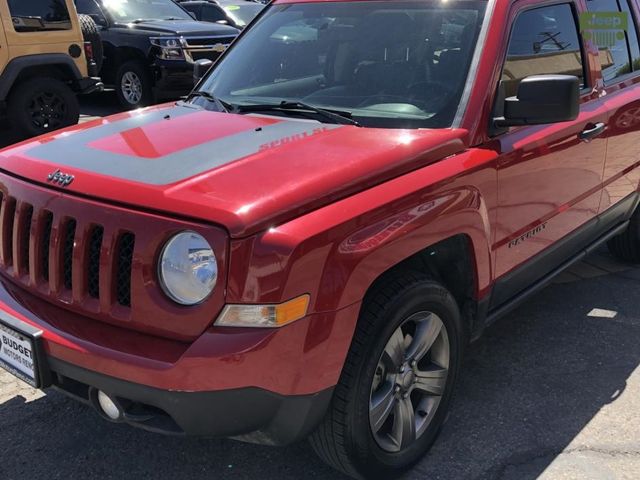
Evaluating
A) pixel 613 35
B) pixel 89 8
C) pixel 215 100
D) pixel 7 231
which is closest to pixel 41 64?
pixel 89 8

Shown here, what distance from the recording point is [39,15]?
781 cm

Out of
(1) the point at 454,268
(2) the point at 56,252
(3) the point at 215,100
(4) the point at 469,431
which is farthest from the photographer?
(3) the point at 215,100

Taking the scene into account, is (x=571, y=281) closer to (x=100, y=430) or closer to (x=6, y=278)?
(x=100, y=430)

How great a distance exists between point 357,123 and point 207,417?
4.48ft

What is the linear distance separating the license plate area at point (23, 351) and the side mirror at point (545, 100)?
6.56 ft

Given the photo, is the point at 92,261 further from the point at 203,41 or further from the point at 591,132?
the point at 203,41

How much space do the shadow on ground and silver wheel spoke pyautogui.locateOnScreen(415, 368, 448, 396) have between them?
29 cm

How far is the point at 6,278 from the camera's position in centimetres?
262

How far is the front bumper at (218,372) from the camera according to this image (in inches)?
79.0

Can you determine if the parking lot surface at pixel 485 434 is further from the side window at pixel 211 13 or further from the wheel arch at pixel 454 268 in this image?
the side window at pixel 211 13

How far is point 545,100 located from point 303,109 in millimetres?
1010

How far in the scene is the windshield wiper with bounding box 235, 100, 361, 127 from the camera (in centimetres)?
286

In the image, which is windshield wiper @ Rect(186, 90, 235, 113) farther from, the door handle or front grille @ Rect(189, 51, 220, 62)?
front grille @ Rect(189, 51, 220, 62)

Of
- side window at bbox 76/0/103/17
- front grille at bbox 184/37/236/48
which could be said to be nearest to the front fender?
front grille at bbox 184/37/236/48
